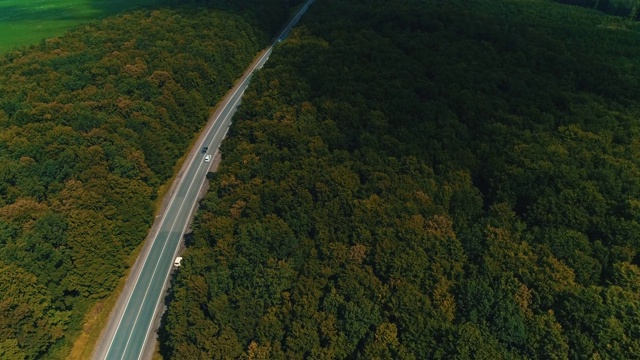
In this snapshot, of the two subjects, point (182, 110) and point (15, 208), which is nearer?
point (15, 208)

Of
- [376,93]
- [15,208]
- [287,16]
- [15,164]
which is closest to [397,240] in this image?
[376,93]

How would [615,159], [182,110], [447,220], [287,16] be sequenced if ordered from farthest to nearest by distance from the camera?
[287,16] < [182,110] < [615,159] < [447,220]

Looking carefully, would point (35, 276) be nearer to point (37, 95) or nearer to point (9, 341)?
point (9, 341)

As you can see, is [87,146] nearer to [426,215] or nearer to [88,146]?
[88,146]

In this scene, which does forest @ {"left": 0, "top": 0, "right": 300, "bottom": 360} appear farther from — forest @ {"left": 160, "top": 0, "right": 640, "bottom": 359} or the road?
forest @ {"left": 160, "top": 0, "right": 640, "bottom": 359}

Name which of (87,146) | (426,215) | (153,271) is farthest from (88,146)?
(426,215)

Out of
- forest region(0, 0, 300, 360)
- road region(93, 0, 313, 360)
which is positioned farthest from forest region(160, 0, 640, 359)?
forest region(0, 0, 300, 360)
